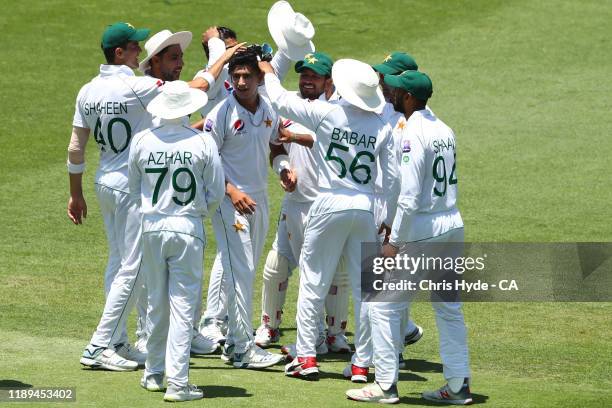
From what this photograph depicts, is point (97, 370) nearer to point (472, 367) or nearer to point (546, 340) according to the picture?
point (472, 367)

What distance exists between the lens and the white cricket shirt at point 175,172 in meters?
8.23

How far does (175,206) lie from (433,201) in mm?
1791

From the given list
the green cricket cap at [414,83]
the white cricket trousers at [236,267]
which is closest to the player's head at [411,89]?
the green cricket cap at [414,83]

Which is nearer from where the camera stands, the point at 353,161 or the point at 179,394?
the point at 179,394

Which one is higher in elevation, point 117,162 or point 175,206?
point 117,162

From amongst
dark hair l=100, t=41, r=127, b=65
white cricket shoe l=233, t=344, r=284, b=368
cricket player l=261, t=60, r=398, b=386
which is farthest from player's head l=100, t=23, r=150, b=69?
white cricket shoe l=233, t=344, r=284, b=368

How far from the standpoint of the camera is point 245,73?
9.20 m

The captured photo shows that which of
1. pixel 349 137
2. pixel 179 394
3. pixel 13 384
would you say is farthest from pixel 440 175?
pixel 13 384

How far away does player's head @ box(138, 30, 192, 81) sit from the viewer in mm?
9586

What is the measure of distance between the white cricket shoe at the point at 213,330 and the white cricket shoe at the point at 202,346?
9 cm

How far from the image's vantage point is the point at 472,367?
31.6ft

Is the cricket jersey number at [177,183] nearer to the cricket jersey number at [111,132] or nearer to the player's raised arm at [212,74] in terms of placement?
the player's raised arm at [212,74]

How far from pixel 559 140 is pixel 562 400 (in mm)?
8639

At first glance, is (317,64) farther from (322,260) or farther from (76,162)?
(76,162)
